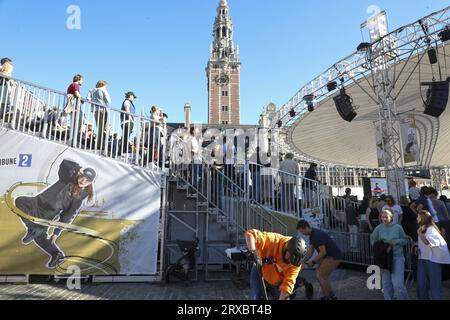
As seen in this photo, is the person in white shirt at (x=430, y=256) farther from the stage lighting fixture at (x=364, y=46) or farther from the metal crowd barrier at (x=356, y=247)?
the stage lighting fixture at (x=364, y=46)

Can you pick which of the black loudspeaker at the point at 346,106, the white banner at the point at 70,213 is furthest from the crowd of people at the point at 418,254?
the black loudspeaker at the point at 346,106

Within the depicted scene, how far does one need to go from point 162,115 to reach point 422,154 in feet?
86.0

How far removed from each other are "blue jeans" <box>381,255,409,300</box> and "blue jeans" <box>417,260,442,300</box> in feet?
0.93

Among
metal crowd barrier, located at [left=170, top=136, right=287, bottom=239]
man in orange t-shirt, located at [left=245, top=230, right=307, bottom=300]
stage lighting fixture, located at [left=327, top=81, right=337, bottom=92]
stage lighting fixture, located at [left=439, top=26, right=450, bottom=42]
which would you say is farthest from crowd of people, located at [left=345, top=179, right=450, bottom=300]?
stage lighting fixture, located at [left=327, top=81, right=337, bottom=92]

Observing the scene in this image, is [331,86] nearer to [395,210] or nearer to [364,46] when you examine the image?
[364,46]

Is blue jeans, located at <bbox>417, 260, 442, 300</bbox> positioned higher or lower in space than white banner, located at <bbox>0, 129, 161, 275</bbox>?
lower

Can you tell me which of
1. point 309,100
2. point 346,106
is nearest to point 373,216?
point 346,106

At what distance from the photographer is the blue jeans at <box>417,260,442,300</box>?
17.3ft

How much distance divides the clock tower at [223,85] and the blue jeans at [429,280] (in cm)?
7472

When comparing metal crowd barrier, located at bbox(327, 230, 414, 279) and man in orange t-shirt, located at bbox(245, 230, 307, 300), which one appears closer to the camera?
man in orange t-shirt, located at bbox(245, 230, 307, 300)

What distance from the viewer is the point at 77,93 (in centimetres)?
765

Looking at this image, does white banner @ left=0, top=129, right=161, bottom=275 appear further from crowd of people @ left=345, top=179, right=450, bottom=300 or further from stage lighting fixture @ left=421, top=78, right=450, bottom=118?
stage lighting fixture @ left=421, top=78, right=450, bottom=118

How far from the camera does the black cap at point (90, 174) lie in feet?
23.9

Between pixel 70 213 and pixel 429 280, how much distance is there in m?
7.08
